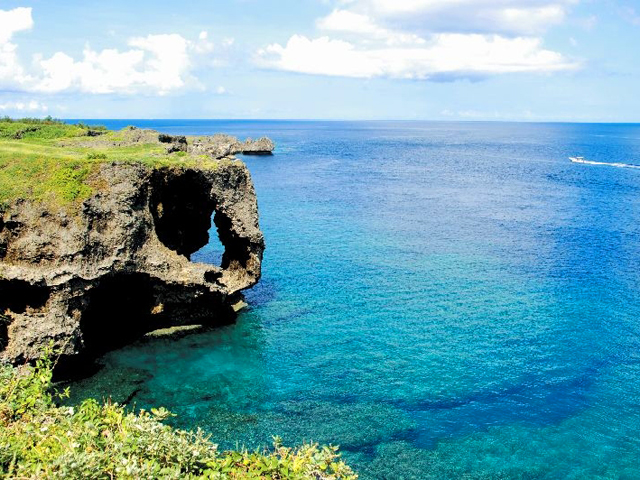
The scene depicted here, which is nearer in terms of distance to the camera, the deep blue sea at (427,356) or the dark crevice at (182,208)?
the deep blue sea at (427,356)

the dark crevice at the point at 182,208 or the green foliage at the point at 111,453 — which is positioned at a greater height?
the dark crevice at the point at 182,208

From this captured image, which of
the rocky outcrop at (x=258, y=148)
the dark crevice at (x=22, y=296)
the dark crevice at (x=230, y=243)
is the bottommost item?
the dark crevice at (x=22, y=296)

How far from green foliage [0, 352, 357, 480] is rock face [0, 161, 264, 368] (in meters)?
12.3

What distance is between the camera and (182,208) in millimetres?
38625

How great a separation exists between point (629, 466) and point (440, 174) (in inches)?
3634

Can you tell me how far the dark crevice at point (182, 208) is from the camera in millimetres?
34562

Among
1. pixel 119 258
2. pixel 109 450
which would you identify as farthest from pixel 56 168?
pixel 109 450

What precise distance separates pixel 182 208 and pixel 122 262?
30.2 feet

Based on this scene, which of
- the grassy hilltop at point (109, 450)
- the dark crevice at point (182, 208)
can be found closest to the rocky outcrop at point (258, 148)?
the dark crevice at point (182, 208)

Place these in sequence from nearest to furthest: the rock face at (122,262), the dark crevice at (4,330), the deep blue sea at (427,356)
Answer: the deep blue sea at (427,356), the dark crevice at (4,330), the rock face at (122,262)

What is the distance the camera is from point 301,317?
1441 inches

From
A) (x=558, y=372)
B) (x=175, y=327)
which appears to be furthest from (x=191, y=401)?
(x=558, y=372)

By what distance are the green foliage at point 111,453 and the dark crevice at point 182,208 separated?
19.7m

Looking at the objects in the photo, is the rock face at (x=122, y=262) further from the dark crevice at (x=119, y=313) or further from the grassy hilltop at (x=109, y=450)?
the grassy hilltop at (x=109, y=450)
